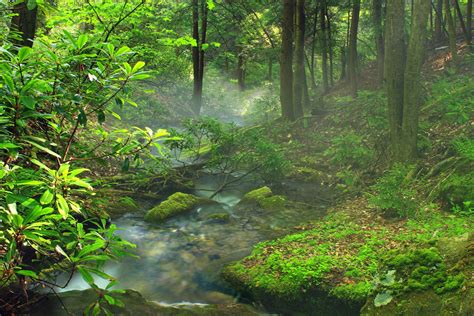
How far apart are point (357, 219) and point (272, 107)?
19.2 metres

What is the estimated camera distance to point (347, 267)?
573 centimetres

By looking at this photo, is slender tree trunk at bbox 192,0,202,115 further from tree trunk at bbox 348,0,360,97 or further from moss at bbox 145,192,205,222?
moss at bbox 145,192,205,222

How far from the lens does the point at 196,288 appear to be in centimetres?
639

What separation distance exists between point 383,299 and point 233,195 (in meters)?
8.37

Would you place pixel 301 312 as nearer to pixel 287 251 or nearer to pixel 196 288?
pixel 287 251

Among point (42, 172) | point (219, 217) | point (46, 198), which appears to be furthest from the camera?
point (219, 217)

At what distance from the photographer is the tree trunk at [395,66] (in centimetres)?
913

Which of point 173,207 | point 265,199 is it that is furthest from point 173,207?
point 265,199

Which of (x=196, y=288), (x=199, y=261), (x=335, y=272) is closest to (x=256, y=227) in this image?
(x=199, y=261)

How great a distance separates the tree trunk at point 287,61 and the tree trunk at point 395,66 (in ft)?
24.5

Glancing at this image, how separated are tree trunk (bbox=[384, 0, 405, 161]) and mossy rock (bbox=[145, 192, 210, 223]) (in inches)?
228

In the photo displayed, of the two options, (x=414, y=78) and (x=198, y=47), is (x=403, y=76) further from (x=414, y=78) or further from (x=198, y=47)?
(x=198, y=47)

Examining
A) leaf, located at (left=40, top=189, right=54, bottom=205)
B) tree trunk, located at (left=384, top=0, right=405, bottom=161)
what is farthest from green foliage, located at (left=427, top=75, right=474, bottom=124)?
leaf, located at (left=40, top=189, right=54, bottom=205)

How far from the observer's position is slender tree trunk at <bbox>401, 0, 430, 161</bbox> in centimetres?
836
